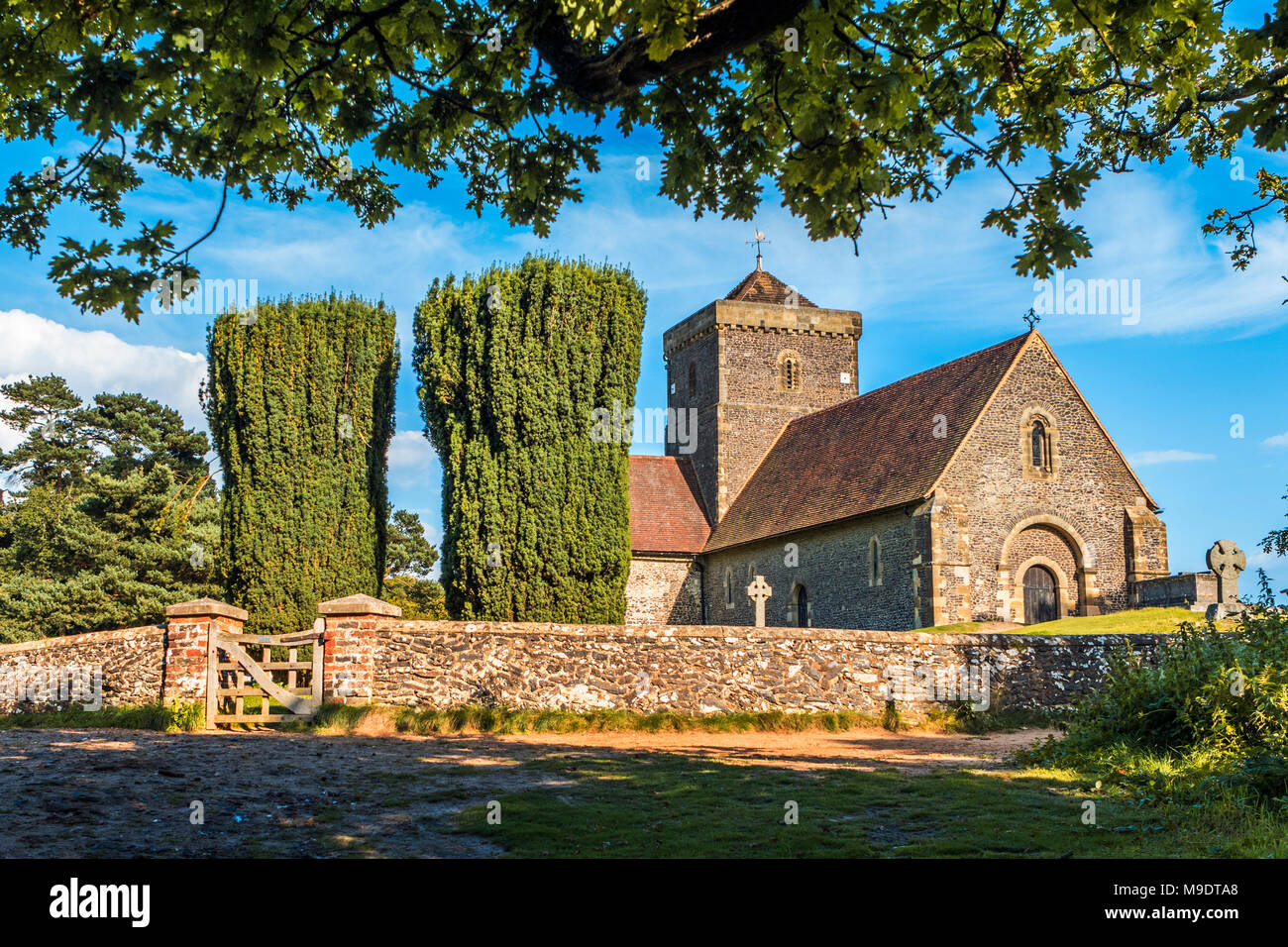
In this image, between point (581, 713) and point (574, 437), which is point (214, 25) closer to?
point (581, 713)

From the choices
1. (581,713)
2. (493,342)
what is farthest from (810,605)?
(581,713)

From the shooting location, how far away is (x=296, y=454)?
65.5 ft

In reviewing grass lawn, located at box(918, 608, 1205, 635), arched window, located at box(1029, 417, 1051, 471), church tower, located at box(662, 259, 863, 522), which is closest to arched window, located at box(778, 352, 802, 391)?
church tower, located at box(662, 259, 863, 522)

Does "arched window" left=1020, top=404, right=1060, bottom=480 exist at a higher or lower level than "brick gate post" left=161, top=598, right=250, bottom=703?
higher

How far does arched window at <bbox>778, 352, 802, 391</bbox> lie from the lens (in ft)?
125

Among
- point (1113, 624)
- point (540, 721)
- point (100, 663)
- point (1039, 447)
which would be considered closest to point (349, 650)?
point (540, 721)

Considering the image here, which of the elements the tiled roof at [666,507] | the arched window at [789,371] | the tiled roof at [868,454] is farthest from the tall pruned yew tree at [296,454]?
the arched window at [789,371]

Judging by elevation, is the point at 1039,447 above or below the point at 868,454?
below

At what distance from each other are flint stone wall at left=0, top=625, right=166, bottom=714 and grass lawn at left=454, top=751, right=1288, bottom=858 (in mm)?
7587

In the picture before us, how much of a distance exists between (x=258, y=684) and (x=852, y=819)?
9.20 m

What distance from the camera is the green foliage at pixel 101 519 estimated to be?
3206 centimetres

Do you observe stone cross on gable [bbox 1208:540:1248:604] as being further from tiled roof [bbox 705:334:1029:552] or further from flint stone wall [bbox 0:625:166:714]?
flint stone wall [bbox 0:625:166:714]

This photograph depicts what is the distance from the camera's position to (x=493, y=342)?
66.2 ft

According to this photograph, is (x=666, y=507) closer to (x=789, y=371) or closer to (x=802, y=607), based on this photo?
(x=789, y=371)
